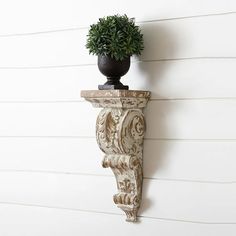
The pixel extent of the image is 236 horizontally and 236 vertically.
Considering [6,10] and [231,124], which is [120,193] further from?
[6,10]

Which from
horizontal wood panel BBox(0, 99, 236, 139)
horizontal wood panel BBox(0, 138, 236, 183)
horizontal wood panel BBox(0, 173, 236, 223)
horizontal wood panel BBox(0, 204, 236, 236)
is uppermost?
horizontal wood panel BBox(0, 99, 236, 139)

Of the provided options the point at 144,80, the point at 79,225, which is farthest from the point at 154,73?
the point at 79,225

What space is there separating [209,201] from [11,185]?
2.17 feet

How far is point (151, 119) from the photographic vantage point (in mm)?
1287

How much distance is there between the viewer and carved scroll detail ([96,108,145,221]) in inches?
48.4

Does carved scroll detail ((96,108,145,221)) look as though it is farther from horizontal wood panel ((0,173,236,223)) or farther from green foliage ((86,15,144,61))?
green foliage ((86,15,144,61))

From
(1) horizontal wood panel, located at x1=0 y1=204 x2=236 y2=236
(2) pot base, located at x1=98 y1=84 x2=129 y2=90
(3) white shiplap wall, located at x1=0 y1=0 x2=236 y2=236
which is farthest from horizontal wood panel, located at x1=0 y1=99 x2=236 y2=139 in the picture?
(1) horizontal wood panel, located at x1=0 y1=204 x2=236 y2=236

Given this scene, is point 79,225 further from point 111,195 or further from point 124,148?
point 124,148

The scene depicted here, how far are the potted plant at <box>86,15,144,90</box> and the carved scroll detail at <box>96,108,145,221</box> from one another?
9 centimetres

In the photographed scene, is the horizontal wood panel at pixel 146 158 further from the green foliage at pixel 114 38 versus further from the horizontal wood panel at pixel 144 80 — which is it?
the green foliage at pixel 114 38

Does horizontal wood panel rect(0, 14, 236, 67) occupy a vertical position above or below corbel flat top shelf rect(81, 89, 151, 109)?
above

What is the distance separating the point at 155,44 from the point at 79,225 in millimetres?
590

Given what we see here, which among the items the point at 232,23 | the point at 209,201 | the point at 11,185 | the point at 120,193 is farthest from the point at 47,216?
the point at 232,23

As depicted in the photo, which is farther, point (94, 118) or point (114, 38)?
point (94, 118)
